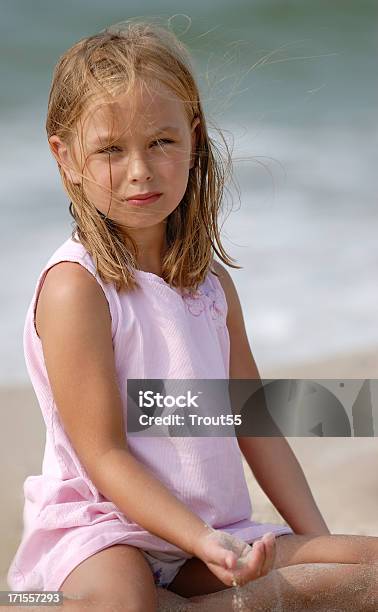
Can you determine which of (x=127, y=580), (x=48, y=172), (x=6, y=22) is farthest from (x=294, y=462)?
(x=6, y=22)

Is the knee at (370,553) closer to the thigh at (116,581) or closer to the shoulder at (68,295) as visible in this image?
the thigh at (116,581)

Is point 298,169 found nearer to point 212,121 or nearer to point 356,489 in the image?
point 356,489

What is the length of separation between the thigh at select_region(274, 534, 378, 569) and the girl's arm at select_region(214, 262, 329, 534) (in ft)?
0.47

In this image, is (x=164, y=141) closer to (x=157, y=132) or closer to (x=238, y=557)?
(x=157, y=132)

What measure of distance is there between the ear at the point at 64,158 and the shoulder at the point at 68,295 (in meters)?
0.11

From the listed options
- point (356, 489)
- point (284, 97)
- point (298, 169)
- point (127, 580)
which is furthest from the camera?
point (284, 97)

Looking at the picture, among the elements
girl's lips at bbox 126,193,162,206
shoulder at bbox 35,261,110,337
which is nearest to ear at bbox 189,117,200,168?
girl's lips at bbox 126,193,162,206

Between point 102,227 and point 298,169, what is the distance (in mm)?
→ 2141

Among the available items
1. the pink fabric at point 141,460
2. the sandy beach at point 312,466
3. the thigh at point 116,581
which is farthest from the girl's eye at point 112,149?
the sandy beach at point 312,466

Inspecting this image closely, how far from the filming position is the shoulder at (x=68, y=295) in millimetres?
1054

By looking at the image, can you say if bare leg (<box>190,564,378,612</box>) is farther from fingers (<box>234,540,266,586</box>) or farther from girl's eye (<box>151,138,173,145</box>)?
girl's eye (<box>151,138,173,145</box>)

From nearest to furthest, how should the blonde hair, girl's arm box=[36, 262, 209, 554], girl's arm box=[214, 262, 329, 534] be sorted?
girl's arm box=[36, 262, 209, 554] → the blonde hair → girl's arm box=[214, 262, 329, 534]

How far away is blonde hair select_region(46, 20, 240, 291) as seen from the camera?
111 cm

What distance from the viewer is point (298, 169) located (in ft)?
10.5
